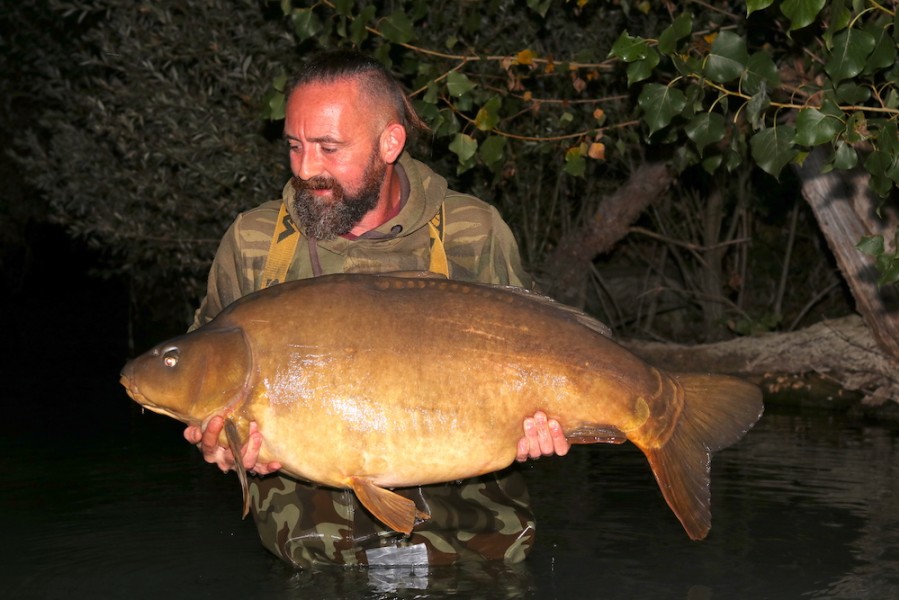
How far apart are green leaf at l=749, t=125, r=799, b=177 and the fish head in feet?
6.53

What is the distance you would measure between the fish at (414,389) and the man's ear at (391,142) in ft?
2.65

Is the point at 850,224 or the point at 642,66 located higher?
the point at 642,66

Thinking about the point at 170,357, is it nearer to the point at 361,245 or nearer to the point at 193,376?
the point at 193,376

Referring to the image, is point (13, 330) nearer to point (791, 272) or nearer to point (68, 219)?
point (68, 219)

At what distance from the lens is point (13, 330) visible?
16.0m

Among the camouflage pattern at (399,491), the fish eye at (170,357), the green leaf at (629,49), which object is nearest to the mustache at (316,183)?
the camouflage pattern at (399,491)

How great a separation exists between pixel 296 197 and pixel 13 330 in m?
12.8

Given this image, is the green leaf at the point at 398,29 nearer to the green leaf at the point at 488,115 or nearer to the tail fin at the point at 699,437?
the green leaf at the point at 488,115

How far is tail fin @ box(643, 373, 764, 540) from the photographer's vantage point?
368 cm

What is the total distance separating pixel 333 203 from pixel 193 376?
3.15ft

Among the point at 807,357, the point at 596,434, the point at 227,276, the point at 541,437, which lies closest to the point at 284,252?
the point at 227,276

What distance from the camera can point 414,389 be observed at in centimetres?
360

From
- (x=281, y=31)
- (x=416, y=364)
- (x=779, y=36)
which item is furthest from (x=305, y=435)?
(x=281, y=31)

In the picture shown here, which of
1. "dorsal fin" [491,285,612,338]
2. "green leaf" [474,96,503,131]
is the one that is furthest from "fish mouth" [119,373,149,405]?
"green leaf" [474,96,503,131]
